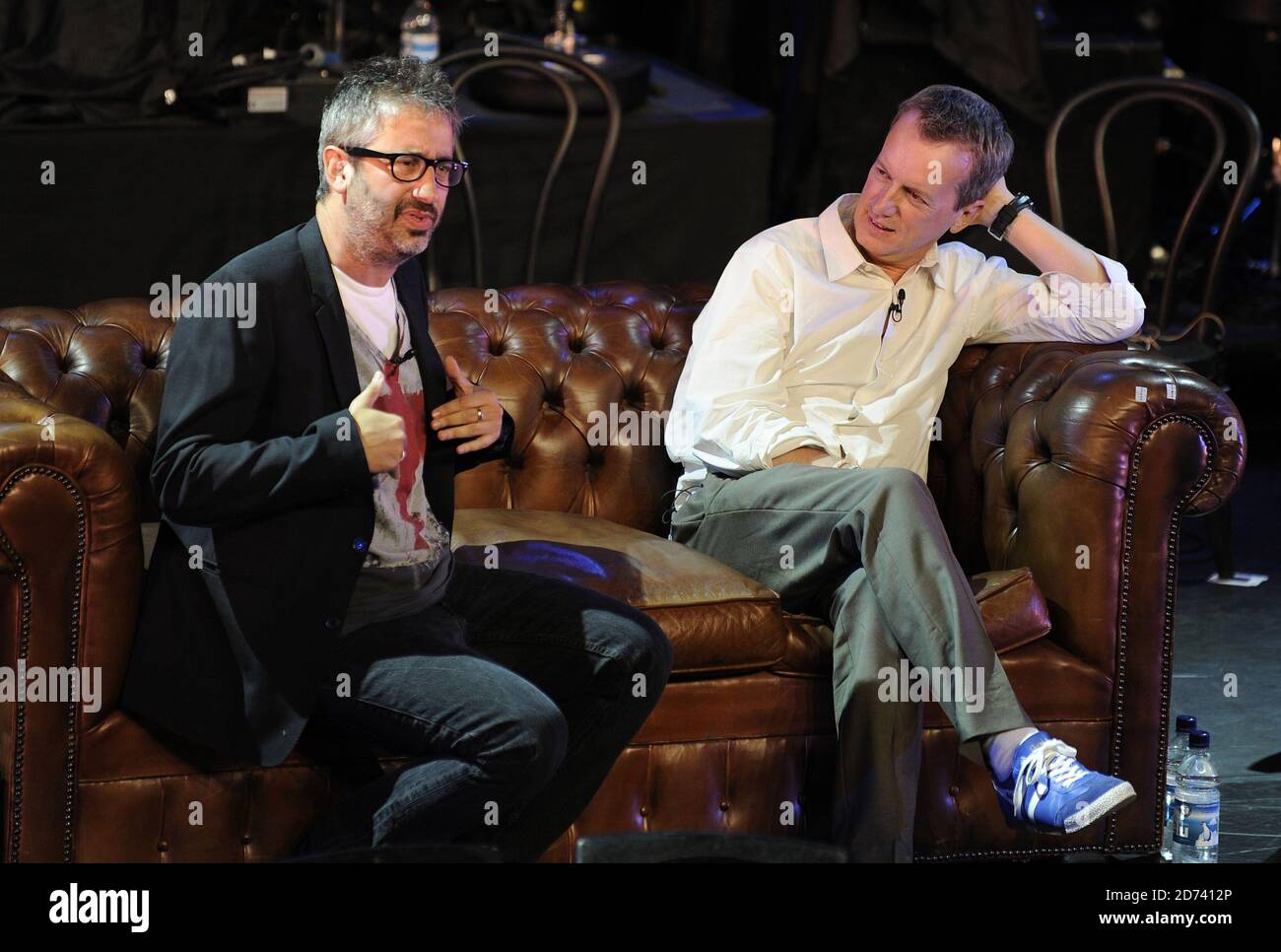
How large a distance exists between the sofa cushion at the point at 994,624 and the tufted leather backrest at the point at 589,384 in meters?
0.34

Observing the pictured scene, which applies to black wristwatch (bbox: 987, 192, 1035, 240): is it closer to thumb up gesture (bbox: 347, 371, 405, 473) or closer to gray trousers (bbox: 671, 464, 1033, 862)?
gray trousers (bbox: 671, 464, 1033, 862)

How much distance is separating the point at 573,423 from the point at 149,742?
1.13 m

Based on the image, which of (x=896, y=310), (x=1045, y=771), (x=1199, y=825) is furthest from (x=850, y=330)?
(x=1199, y=825)

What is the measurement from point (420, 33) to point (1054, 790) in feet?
11.8

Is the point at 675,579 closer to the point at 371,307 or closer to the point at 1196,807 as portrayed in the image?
the point at 371,307

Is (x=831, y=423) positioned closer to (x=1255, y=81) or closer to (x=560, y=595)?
(x=560, y=595)

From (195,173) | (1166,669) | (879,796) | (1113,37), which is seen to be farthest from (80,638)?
(1113,37)

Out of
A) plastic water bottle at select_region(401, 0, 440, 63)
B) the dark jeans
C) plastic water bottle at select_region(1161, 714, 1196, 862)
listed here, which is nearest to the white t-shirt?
the dark jeans

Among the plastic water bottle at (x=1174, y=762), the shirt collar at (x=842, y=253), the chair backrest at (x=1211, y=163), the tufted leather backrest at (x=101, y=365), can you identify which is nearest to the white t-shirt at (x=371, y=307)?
the tufted leather backrest at (x=101, y=365)

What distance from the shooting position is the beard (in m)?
2.53

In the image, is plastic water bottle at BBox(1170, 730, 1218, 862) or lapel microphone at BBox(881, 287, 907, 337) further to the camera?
lapel microphone at BBox(881, 287, 907, 337)

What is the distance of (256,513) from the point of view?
2.46m

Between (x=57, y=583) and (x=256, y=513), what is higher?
(x=256, y=513)

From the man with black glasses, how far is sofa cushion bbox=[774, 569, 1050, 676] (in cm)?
35
